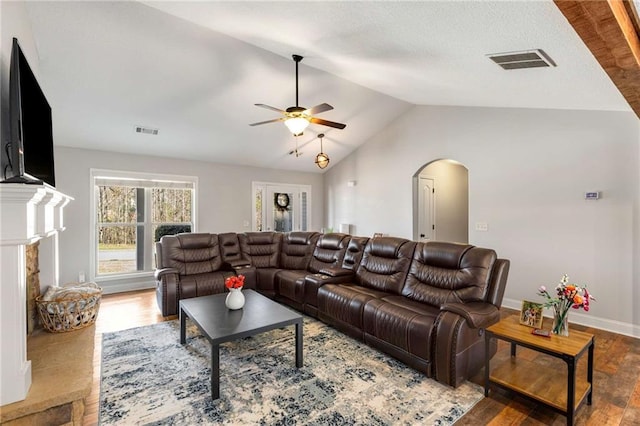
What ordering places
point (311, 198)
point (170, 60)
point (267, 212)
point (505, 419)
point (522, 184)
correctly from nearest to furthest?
point (505, 419)
point (170, 60)
point (522, 184)
point (267, 212)
point (311, 198)

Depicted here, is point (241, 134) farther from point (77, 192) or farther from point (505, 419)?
point (505, 419)

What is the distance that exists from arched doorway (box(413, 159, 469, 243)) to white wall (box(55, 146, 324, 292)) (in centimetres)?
289

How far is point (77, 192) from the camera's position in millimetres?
5000

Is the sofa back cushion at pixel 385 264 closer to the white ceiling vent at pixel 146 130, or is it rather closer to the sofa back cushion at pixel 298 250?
the sofa back cushion at pixel 298 250

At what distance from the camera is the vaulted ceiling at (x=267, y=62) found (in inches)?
83.8

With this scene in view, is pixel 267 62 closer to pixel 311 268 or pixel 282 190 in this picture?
pixel 311 268

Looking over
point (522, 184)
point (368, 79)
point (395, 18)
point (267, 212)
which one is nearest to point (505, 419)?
point (395, 18)

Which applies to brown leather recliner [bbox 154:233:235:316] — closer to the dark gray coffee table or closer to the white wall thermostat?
the dark gray coffee table

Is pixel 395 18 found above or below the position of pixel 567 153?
above

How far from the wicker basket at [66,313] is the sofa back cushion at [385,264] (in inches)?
111

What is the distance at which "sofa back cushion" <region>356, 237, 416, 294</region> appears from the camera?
3.52m

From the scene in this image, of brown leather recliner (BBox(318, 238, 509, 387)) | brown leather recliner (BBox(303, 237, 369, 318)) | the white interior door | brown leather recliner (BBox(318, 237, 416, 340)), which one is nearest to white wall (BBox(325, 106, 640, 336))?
the white interior door

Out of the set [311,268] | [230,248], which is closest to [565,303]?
[311,268]

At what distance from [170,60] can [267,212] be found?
4.12m
